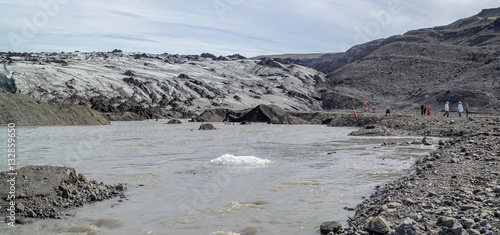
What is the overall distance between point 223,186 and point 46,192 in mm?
4358

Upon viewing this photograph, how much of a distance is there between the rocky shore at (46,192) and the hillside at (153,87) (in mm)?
50541

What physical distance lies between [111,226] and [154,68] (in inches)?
4020

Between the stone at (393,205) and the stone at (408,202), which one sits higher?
the stone at (408,202)

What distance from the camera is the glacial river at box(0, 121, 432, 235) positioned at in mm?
7480

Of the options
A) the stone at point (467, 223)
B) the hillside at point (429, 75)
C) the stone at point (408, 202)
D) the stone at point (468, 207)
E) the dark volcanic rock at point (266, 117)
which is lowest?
the stone at point (408, 202)

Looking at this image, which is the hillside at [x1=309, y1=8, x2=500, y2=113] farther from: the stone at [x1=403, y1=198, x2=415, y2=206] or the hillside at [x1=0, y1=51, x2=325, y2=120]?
the stone at [x1=403, y1=198, x2=415, y2=206]

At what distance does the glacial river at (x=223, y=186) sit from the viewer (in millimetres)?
7480

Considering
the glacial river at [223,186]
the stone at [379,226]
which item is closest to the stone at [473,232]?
the stone at [379,226]

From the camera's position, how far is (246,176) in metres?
12.4

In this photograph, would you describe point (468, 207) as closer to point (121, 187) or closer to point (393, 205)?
point (393, 205)

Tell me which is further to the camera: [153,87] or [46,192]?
[153,87]

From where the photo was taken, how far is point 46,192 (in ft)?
28.7

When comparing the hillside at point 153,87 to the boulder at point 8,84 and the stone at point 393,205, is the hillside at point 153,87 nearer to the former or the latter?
the boulder at point 8,84

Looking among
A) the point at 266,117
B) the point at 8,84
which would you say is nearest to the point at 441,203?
the point at 266,117
